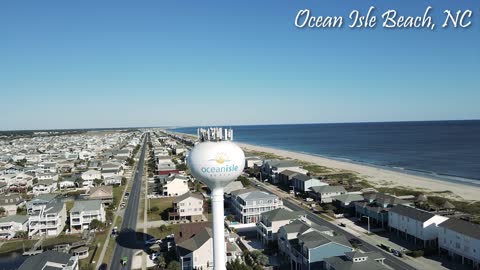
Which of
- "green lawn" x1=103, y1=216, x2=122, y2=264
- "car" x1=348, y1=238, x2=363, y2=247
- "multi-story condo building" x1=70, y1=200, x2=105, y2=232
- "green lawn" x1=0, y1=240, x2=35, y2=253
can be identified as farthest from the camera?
"multi-story condo building" x1=70, y1=200, x2=105, y2=232

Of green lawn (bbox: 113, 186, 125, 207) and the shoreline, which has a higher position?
the shoreline

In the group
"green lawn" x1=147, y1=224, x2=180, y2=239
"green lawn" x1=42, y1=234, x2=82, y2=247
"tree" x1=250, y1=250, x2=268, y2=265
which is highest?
"tree" x1=250, y1=250, x2=268, y2=265

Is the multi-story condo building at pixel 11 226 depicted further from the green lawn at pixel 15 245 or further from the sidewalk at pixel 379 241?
the sidewalk at pixel 379 241

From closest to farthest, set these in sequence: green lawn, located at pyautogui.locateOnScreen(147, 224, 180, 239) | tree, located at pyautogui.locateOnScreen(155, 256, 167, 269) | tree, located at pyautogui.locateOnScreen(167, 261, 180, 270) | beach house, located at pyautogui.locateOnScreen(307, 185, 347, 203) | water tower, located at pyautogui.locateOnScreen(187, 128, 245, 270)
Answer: water tower, located at pyautogui.locateOnScreen(187, 128, 245, 270), tree, located at pyautogui.locateOnScreen(167, 261, 180, 270), tree, located at pyautogui.locateOnScreen(155, 256, 167, 269), green lawn, located at pyautogui.locateOnScreen(147, 224, 180, 239), beach house, located at pyautogui.locateOnScreen(307, 185, 347, 203)

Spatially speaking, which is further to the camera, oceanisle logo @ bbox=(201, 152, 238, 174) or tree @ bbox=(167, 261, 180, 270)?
tree @ bbox=(167, 261, 180, 270)

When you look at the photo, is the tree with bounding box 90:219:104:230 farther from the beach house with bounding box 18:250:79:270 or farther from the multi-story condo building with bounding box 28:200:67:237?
the beach house with bounding box 18:250:79:270

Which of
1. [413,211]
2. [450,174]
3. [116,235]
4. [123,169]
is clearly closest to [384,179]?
[450,174]

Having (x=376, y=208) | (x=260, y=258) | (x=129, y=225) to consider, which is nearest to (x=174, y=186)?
(x=129, y=225)

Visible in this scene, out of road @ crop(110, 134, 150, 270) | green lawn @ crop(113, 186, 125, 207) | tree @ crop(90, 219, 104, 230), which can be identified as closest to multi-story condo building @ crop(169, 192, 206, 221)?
road @ crop(110, 134, 150, 270)

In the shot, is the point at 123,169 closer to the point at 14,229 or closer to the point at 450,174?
the point at 14,229
